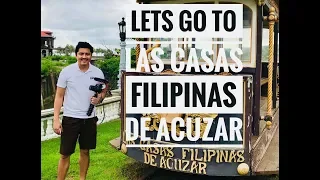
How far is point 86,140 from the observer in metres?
3.42

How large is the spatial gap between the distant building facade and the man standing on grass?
163 mm

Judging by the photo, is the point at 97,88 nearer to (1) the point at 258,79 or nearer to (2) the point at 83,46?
(2) the point at 83,46

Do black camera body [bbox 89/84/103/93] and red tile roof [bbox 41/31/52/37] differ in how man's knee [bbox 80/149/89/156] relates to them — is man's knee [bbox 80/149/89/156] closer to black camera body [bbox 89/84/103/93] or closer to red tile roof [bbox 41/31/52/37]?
black camera body [bbox 89/84/103/93]

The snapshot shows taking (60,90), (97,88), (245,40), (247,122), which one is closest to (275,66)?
(245,40)

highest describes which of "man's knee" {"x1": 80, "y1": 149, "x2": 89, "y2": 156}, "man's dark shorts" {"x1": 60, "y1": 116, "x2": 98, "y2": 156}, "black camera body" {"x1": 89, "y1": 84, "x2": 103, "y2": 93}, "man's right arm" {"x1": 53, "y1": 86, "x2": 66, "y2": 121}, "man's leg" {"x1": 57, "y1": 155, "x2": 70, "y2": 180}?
"black camera body" {"x1": 89, "y1": 84, "x2": 103, "y2": 93}

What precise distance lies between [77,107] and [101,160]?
1.24 ft

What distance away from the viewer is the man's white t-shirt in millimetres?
3371

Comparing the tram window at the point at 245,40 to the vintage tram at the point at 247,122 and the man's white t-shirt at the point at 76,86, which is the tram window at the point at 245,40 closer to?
the vintage tram at the point at 247,122

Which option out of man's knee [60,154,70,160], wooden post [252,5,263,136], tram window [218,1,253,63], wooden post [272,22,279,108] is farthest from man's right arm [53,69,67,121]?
wooden post [272,22,279,108]

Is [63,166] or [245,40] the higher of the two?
[245,40]
